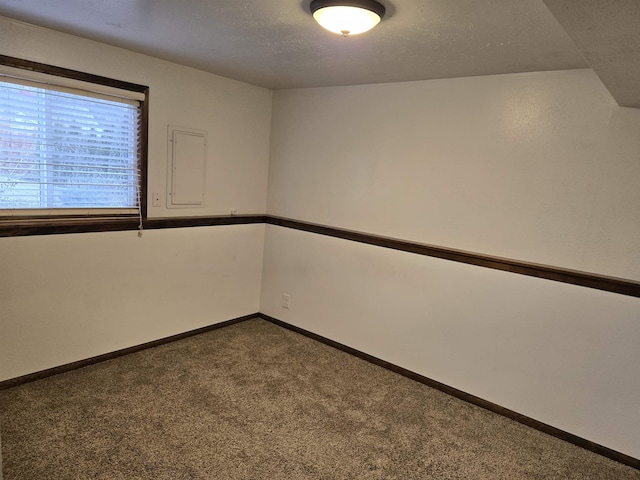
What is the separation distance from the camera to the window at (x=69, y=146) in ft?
8.10

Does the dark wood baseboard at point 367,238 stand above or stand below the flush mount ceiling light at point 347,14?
below

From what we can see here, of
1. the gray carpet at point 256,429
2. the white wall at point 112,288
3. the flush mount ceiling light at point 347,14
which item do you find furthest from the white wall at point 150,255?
A: the flush mount ceiling light at point 347,14

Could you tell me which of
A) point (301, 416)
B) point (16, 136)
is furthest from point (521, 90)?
point (16, 136)

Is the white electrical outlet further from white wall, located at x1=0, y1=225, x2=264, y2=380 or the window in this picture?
the window

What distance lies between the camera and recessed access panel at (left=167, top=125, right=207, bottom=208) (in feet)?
10.6

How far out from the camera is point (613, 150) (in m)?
2.29

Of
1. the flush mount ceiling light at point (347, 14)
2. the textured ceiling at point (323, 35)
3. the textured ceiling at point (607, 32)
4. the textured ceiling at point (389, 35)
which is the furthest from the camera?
the textured ceiling at point (323, 35)

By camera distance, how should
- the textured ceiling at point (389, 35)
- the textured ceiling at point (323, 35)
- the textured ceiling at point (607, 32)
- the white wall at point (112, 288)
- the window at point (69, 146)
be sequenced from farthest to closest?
Answer: the white wall at point (112, 288), the window at point (69, 146), the textured ceiling at point (323, 35), the textured ceiling at point (389, 35), the textured ceiling at point (607, 32)

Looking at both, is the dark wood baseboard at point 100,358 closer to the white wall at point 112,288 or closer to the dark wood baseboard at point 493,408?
the white wall at point 112,288

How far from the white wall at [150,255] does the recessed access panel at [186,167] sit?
0.07m

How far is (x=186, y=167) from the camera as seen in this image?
3.35 metres

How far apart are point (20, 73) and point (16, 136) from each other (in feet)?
1.20

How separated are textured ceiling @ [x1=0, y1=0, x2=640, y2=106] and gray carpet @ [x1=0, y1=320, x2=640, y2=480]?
201cm

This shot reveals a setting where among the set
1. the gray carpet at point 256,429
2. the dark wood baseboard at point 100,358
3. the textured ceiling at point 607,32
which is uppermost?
the textured ceiling at point 607,32
